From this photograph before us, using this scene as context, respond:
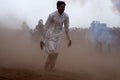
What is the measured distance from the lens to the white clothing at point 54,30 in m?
11.6

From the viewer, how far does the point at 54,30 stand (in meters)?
11.8

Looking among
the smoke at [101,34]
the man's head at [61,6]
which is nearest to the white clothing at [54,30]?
the man's head at [61,6]

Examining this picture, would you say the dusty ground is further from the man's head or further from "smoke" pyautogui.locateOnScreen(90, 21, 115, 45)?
the man's head

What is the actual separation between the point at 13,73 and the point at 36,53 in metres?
9.49

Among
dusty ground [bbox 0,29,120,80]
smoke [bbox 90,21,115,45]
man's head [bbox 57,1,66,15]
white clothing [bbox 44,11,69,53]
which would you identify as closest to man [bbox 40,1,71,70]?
white clothing [bbox 44,11,69,53]

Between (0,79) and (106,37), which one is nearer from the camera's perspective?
(0,79)

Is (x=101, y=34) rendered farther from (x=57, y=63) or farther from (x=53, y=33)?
(x=53, y=33)

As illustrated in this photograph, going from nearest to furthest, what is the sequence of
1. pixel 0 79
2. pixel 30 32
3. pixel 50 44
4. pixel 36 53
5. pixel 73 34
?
pixel 0 79, pixel 50 44, pixel 36 53, pixel 30 32, pixel 73 34

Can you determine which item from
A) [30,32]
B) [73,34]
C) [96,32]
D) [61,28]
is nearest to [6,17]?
[73,34]

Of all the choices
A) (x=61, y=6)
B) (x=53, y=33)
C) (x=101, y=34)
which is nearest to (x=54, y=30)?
(x=53, y=33)

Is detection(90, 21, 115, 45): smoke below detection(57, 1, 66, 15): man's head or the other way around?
the other way around

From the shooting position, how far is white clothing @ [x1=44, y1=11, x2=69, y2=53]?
11.6 metres

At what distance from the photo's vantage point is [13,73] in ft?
34.1

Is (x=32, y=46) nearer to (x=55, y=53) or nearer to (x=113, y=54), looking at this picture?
(x=113, y=54)
